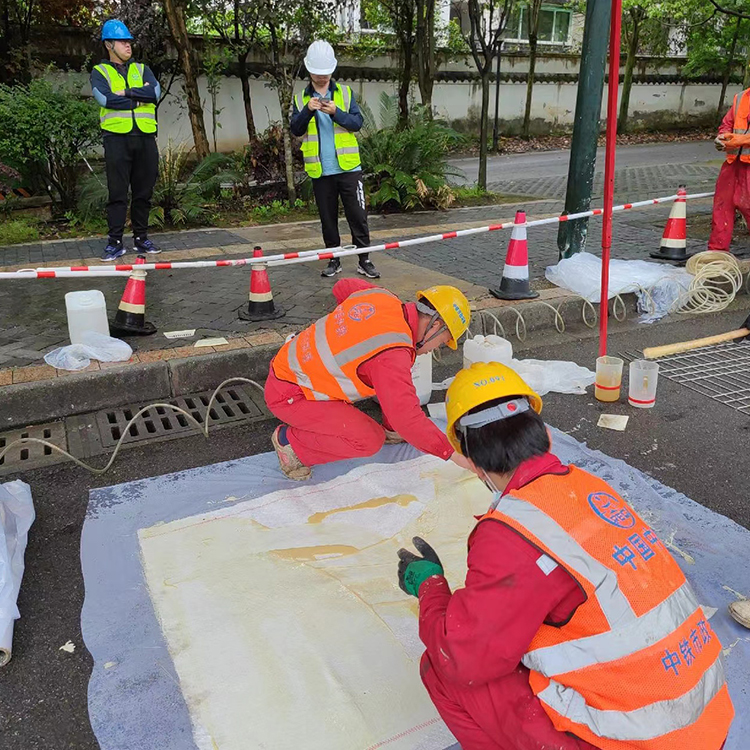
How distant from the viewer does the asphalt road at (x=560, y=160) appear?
13156mm

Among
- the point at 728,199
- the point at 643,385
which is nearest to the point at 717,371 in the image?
the point at 643,385

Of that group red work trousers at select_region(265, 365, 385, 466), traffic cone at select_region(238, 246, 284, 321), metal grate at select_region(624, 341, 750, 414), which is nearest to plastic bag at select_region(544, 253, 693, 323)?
metal grate at select_region(624, 341, 750, 414)

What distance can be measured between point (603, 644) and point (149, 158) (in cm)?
616

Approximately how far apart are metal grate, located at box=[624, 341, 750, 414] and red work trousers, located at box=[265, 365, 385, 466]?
86.1 inches

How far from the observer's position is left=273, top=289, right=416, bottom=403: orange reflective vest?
276 centimetres

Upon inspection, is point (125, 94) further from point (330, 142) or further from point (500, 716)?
point (500, 716)

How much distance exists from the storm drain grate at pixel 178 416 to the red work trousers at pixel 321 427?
0.76m

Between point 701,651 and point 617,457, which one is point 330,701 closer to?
point 701,651

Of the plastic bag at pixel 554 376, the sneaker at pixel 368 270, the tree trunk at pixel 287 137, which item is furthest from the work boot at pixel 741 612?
the tree trunk at pixel 287 137

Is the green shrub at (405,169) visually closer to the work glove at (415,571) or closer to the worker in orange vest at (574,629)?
the work glove at (415,571)

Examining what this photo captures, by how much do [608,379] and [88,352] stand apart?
307cm

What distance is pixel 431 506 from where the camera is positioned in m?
3.15

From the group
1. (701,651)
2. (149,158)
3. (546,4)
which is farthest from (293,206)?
(546,4)

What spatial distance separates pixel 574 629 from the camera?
1471mm
